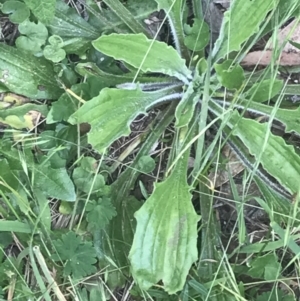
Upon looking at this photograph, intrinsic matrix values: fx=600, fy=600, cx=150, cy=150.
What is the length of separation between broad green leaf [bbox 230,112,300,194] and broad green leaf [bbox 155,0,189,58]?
21cm

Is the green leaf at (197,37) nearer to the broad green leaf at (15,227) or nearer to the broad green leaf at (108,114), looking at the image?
the broad green leaf at (108,114)

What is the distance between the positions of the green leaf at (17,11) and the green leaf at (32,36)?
0.5 inches

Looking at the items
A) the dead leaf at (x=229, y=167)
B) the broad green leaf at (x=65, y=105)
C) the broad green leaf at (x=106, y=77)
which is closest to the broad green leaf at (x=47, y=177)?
the broad green leaf at (x=65, y=105)

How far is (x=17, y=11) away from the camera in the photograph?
1.36 meters

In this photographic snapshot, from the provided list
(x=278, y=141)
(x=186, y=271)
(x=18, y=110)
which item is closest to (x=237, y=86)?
(x=278, y=141)

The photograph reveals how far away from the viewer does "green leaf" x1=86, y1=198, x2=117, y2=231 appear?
4.36 feet

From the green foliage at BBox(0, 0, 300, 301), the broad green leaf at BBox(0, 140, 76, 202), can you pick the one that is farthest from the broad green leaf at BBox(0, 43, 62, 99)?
the broad green leaf at BBox(0, 140, 76, 202)

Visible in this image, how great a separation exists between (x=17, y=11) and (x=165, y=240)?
612mm

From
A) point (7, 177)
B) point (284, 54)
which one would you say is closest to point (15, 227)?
point (7, 177)

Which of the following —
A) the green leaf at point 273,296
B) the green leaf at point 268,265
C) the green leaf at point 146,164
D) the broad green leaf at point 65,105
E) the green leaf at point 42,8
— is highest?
the green leaf at point 42,8

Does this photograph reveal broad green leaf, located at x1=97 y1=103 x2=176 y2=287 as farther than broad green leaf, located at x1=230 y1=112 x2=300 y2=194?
Yes

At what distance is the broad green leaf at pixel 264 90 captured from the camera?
1250 mm

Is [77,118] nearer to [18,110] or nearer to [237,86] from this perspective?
[18,110]

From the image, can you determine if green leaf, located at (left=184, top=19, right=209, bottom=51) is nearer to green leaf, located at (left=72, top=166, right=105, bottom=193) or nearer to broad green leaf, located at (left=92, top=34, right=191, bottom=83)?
broad green leaf, located at (left=92, top=34, right=191, bottom=83)
